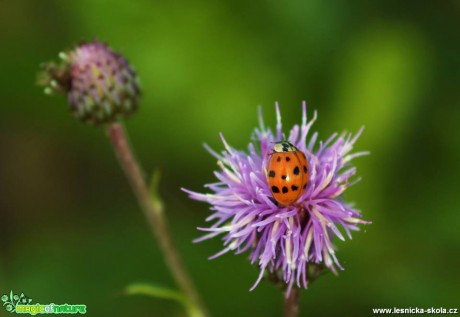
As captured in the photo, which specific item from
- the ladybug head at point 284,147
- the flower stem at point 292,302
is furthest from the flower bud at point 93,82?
the flower stem at point 292,302

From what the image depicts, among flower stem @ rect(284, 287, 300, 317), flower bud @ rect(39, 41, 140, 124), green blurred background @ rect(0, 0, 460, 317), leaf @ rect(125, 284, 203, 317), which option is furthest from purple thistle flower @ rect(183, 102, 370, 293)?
green blurred background @ rect(0, 0, 460, 317)

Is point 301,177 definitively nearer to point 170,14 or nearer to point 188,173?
point 188,173

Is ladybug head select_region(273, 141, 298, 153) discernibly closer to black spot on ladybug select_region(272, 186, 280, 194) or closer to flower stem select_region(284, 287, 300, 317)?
black spot on ladybug select_region(272, 186, 280, 194)

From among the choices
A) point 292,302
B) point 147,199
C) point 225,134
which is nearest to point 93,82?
point 147,199

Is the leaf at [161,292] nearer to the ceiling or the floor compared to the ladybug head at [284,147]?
nearer to the floor

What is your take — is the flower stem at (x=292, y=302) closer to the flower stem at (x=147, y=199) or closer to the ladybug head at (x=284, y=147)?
the ladybug head at (x=284, y=147)

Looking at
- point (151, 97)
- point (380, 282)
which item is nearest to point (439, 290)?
point (380, 282)
